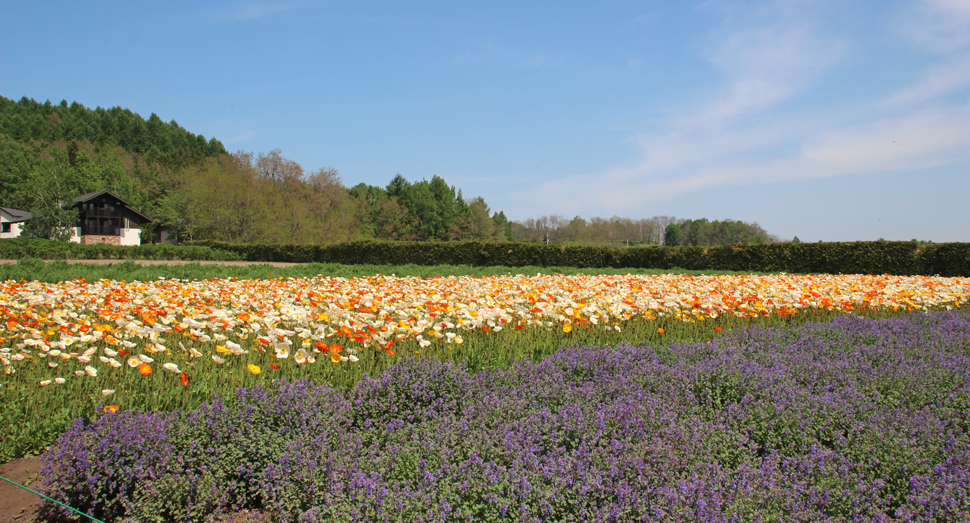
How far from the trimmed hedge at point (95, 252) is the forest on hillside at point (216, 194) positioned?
10.0 metres

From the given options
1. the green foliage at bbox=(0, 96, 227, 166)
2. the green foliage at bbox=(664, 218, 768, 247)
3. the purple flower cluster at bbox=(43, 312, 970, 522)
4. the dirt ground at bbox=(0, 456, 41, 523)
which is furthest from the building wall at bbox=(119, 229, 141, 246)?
the purple flower cluster at bbox=(43, 312, 970, 522)

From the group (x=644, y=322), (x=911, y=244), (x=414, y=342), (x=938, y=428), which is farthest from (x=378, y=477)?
(x=911, y=244)

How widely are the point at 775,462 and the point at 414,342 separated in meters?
2.88

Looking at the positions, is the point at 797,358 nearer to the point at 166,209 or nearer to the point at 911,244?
the point at 911,244

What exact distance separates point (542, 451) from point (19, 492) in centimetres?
275

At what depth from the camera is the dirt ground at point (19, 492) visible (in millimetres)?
2629

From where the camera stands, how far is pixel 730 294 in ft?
25.1

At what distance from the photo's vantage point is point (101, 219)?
180 feet

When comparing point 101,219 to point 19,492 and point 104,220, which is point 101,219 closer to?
point 104,220

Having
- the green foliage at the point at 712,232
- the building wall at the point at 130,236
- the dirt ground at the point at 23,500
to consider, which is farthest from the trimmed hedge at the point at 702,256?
the building wall at the point at 130,236

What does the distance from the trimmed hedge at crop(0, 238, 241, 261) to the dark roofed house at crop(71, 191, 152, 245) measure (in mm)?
27511

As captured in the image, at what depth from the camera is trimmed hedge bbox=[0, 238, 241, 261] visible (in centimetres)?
2544

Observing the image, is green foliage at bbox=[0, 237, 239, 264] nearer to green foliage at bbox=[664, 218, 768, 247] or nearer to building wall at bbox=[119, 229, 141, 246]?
building wall at bbox=[119, 229, 141, 246]

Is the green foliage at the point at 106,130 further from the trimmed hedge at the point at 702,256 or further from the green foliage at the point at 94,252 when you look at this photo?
the trimmed hedge at the point at 702,256
